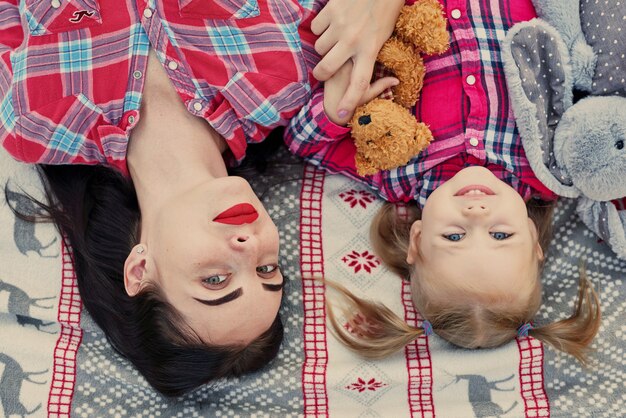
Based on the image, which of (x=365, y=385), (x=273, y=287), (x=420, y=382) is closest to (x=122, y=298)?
(x=273, y=287)

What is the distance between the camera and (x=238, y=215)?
1.27m

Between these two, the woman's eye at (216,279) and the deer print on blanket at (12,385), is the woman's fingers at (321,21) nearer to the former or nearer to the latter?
the woman's eye at (216,279)

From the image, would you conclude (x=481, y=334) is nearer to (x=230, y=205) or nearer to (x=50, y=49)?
(x=230, y=205)

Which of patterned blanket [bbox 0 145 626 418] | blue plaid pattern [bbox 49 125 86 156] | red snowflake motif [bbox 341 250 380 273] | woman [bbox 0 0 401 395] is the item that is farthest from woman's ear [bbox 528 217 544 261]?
blue plaid pattern [bbox 49 125 86 156]

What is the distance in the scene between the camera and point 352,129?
4.73ft

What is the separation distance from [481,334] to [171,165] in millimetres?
750

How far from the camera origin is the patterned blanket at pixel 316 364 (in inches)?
60.1

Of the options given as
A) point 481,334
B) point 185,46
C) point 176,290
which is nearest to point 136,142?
point 185,46

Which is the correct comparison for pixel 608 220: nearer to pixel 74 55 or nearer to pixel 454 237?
pixel 454 237

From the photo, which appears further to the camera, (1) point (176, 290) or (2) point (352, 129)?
(2) point (352, 129)

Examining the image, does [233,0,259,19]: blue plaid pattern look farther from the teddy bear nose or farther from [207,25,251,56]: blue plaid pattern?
the teddy bear nose

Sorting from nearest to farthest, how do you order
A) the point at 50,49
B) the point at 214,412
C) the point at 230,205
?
the point at 230,205 < the point at 50,49 < the point at 214,412

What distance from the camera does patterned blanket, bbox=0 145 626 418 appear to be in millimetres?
1525

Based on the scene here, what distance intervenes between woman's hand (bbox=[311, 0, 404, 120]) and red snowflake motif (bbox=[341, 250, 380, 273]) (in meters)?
0.35
